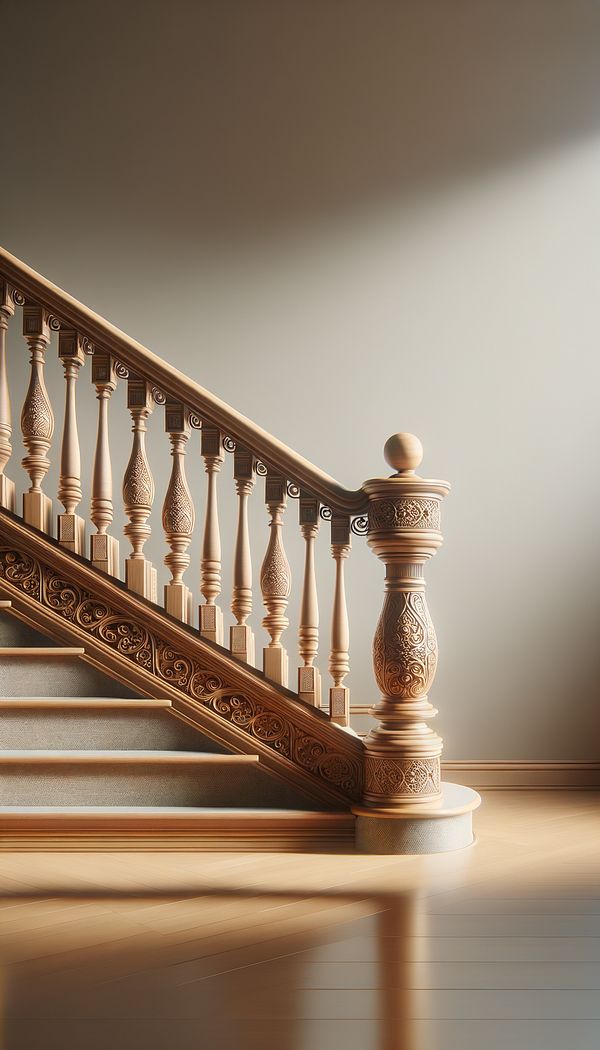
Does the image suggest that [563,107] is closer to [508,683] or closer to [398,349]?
[398,349]

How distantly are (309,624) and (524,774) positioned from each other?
1365 mm

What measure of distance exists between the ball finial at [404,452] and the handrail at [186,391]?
14 cm

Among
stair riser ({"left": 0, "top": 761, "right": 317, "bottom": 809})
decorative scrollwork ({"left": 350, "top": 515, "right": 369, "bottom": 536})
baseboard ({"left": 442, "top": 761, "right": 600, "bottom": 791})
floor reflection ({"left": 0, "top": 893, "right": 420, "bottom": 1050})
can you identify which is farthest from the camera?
baseboard ({"left": 442, "top": 761, "right": 600, "bottom": 791})

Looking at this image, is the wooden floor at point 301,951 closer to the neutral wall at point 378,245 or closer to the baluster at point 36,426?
→ the baluster at point 36,426

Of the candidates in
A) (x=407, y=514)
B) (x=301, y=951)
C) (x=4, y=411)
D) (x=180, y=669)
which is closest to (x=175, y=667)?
(x=180, y=669)

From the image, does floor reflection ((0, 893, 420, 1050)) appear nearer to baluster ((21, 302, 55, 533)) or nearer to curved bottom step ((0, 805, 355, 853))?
curved bottom step ((0, 805, 355, 853))

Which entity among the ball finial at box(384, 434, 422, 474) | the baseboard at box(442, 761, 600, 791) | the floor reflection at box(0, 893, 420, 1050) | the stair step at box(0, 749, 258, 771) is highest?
the ball finial at box(384, 434, 422, 474)

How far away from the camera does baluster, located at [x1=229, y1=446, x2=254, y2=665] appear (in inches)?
108

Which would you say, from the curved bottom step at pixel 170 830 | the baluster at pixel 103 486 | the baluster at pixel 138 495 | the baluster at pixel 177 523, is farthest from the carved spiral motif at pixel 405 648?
the baluster at pixel 103 486

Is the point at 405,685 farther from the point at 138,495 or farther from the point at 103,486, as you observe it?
the point at 103,486

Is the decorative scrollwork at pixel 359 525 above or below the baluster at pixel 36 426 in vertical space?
below

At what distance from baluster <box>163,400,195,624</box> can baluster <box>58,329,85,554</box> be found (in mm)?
292

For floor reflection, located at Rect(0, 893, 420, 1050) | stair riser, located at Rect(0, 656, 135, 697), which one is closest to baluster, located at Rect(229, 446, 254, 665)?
stair riser, located at Rect(0, 656, 135, 697)

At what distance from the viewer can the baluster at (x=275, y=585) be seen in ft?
8.92
